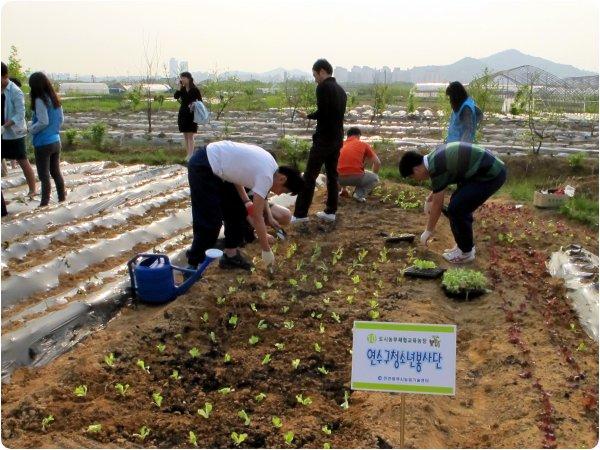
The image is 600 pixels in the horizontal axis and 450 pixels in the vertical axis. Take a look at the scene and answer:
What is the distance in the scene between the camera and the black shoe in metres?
4.53

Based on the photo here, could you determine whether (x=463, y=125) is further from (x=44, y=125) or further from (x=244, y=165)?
(x=44, y=125)

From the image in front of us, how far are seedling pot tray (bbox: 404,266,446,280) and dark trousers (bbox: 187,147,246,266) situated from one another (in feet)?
4.74

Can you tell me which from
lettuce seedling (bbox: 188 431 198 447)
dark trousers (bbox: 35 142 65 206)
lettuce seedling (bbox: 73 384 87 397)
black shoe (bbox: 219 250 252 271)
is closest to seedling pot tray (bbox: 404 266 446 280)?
black shoe (bbox: 219 250 252 271)

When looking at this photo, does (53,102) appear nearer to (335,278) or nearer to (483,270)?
(335,278)

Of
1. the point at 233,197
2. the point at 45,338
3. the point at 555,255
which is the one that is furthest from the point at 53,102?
the point at 555,255

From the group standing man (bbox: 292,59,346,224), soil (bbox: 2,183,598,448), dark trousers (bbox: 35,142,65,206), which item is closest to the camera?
soil (bbox: 2,183,598,448)

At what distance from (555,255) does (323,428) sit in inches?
134

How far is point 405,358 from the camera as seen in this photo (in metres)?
2.26

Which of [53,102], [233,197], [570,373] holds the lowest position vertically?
[570,373]

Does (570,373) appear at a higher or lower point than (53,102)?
lower

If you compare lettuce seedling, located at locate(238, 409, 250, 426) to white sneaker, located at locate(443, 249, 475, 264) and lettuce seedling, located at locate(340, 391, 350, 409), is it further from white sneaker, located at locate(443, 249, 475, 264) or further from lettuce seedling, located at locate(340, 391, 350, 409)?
white sneaker, located at locate(443, 249, 475, 264)

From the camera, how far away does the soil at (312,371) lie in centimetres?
263

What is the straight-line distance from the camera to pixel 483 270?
16.1 ft

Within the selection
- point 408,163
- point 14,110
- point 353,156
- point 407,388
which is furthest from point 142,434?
point 353,156
